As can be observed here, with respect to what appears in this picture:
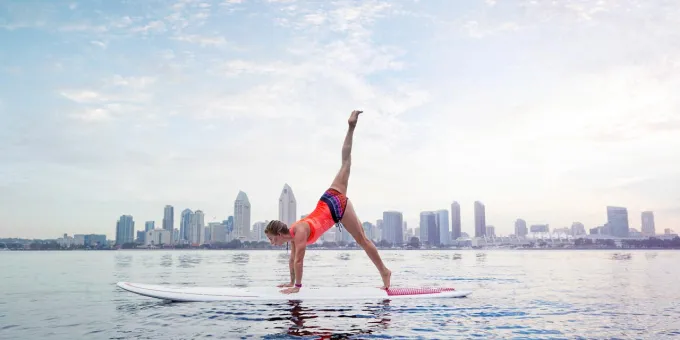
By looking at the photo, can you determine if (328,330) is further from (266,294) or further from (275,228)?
(266,294)

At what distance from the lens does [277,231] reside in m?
11.1

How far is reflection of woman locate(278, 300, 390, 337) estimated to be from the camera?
8418 mm

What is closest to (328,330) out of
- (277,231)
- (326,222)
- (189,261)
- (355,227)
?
(277,231)

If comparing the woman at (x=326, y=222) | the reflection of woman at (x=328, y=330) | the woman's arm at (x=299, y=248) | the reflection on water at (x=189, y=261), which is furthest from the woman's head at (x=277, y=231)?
the reflection on water at (x=189, y=261)

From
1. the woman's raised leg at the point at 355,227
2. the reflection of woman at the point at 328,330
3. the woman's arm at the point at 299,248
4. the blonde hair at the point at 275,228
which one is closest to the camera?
the reflection of woman at the point at 328,330

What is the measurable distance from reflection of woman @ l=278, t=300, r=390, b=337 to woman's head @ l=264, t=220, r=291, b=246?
1612 mm

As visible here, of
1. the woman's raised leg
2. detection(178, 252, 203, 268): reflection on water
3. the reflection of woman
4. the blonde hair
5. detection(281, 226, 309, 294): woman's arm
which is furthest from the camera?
detection(178, 252, 203, 268): reflection on water

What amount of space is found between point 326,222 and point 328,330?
343 centimetres

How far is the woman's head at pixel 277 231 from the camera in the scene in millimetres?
11070

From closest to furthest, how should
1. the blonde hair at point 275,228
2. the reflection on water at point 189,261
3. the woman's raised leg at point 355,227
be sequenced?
the blonde hair at point 275,228 → the woman's raised leg at point 355,227 → the reflection on water at point 189,261

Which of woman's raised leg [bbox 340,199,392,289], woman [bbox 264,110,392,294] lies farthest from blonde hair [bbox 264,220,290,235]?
woman's raised leg [bbox 340,199,392,289]

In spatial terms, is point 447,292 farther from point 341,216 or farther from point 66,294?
point 66,294

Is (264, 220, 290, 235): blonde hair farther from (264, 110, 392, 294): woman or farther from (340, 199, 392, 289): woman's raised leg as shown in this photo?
(340, 199, 392, 289): woman's raised leg

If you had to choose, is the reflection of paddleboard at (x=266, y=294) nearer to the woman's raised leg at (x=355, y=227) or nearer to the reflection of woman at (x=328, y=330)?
the reflection of woman at (x=328, y=330)
